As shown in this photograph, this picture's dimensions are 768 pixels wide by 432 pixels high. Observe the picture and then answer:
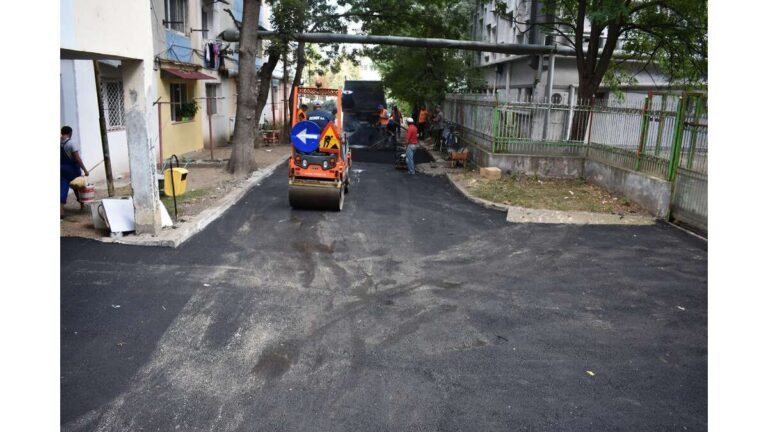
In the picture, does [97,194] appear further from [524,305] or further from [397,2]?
[397,2]

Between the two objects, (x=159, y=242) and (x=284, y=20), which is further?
(x=284, y=20)

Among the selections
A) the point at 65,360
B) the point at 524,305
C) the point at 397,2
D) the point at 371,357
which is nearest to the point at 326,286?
the point at 371,357

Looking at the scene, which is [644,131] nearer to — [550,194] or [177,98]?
[550,194]

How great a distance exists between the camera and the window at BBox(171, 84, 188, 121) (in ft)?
59.5

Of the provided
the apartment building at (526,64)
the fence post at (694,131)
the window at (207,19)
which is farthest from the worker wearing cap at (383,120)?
the fence post at (694,131)

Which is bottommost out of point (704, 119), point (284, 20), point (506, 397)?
point (506, 397)

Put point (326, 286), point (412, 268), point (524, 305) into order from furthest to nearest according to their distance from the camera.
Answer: point (412, 268) < point (326, 286) < point (524, 305)

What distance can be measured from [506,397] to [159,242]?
5.77 meters

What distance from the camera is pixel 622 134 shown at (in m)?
12.6

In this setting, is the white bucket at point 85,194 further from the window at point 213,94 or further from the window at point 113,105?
the window at point 213,94

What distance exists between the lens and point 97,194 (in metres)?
11.1

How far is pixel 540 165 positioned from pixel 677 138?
4467 millimetres

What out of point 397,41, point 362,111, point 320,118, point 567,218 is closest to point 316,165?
point 320,118

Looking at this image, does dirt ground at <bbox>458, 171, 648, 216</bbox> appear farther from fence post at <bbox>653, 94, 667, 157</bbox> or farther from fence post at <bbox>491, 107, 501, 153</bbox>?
fence post at <bbox>653, 94, 667, 157</bbox>
